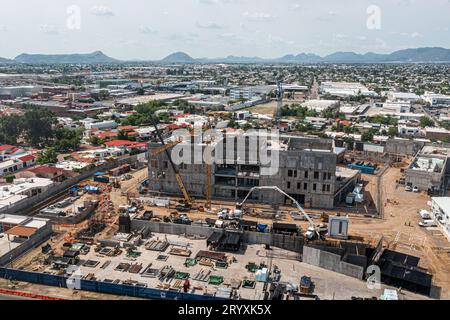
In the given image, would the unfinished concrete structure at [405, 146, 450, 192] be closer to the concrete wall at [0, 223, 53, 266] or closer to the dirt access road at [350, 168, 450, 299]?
the dirt access road at [350, 168, 450, 299]

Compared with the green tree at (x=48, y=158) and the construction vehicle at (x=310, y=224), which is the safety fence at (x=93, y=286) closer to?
the construction vehicle at (x=310, y=224)

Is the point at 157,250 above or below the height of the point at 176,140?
below

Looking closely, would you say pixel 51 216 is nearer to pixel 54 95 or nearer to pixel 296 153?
pixel 296 153

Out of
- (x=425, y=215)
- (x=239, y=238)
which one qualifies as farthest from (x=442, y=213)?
(x=239, y=238)

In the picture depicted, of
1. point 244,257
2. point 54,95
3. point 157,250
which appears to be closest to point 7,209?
point 157,250

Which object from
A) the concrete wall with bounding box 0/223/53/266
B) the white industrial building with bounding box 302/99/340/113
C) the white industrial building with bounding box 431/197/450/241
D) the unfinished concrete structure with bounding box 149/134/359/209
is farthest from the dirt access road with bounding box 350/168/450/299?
the white industrial building with bounding box 302/99/340/113

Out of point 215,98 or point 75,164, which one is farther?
point 215,98

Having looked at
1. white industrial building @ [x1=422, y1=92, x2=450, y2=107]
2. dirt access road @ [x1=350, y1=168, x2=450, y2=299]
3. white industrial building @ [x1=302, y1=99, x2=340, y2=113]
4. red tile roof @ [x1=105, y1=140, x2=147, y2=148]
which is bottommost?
dirt access road @ [x1=350, y1=168, x2=450, y2=299]
